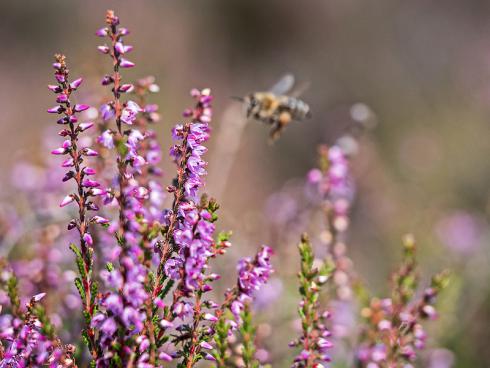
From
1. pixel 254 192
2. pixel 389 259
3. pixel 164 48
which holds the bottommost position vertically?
pixel 389 259

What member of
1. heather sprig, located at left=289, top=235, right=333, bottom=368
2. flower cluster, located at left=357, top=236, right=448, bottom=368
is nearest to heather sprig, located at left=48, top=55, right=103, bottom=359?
heather sprig, located at left=289, top=235, right=333, bottom=368

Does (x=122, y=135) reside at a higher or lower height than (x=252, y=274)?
higher

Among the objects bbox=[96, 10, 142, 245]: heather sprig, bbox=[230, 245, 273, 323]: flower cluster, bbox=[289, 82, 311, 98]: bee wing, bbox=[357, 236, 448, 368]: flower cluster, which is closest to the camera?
bbox=[96, 10, 142, 245]: heather sprig

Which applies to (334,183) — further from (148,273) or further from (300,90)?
(148,273)

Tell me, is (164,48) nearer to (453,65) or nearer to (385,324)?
(453,65)

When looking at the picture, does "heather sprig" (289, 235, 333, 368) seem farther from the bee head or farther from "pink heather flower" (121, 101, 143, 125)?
the bee head

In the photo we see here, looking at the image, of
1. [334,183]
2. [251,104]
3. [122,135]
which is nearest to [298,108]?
[251,104]

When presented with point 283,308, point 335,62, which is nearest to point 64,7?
point 335,62

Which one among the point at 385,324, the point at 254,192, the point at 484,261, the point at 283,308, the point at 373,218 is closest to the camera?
the point at 385,324

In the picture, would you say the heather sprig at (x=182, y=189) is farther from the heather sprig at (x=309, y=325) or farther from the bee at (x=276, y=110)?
the bee at (x=276, y=110)
